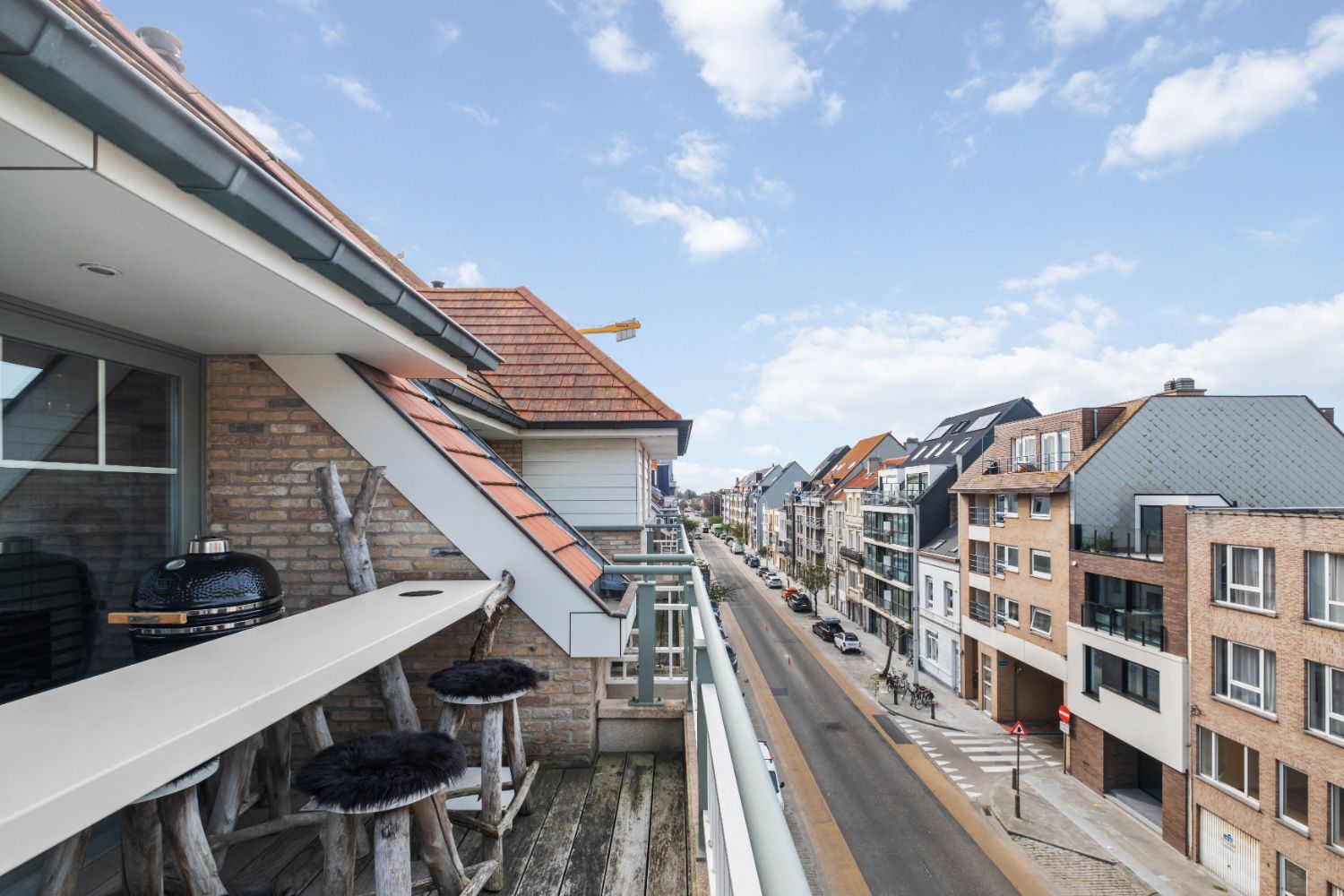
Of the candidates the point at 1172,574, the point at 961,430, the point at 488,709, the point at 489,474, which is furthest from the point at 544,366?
the point at 961,430

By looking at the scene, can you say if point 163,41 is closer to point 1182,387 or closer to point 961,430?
point 1182,387

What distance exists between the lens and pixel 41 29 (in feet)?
3.97

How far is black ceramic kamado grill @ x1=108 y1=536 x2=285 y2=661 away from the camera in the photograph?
2545 mm

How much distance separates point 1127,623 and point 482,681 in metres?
19.0

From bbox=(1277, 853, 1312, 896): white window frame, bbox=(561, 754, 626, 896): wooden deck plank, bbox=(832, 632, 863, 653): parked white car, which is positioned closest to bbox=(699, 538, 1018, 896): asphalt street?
bbox=(832, 632, 863, 653): parked white car

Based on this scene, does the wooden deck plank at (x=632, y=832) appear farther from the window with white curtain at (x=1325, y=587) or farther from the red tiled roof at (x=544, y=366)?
the window with white curtain at (x=1325, y=587)

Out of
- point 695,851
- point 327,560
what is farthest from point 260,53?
point 695,851

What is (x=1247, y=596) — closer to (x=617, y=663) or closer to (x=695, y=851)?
(x=617, y=663)

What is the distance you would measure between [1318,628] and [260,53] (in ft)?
59.5

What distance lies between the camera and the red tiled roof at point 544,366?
788 centimetres

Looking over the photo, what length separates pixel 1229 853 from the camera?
13.5 metres

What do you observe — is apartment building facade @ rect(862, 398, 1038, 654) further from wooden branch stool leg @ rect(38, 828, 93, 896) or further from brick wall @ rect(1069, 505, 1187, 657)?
wooden branch stool leg @ rect(38, 828, 93, 896)

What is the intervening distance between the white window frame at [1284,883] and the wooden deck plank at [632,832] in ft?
51.8

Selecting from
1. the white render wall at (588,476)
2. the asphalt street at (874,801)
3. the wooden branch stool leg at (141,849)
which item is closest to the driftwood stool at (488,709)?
the wooden branch stool leg at (141,849)
